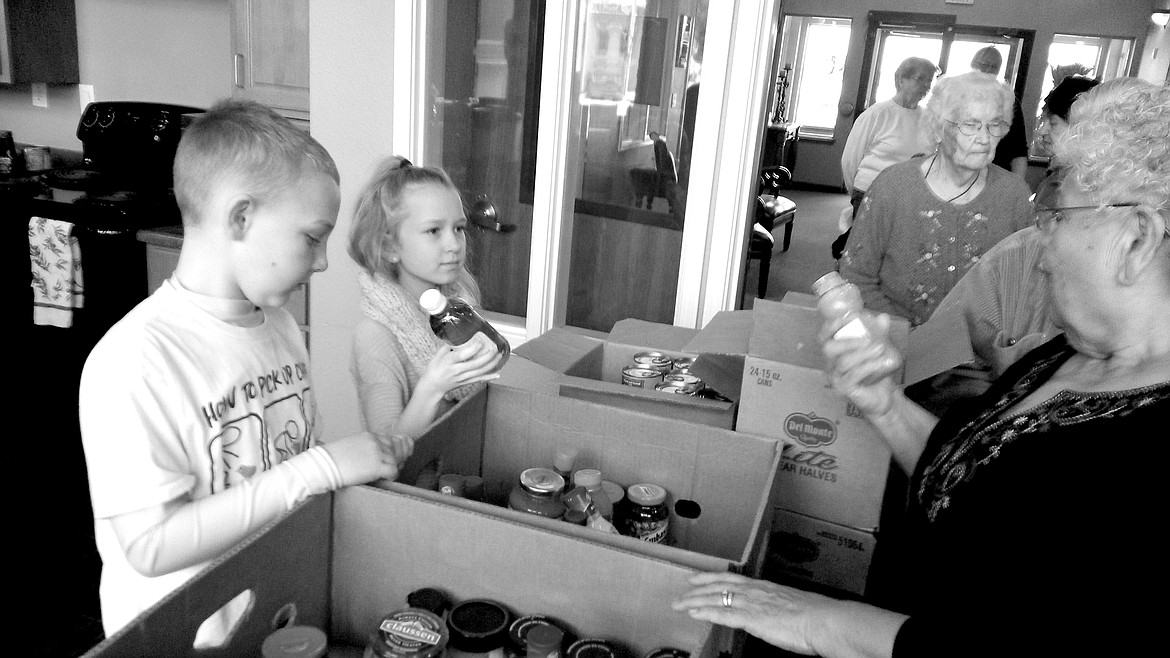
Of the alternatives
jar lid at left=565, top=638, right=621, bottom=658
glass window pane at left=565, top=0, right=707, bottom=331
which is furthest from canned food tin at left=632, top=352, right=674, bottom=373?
glass window pane at left=565, top=0, right=707, bottom=331

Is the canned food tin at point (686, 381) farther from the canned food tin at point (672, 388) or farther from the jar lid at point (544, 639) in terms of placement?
the jar lid at point (544, 639)

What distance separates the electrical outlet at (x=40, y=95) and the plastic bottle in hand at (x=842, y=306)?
4293 millimetres

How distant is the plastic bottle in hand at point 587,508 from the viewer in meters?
1.12

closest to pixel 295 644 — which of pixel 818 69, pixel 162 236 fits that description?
pixel 162 236

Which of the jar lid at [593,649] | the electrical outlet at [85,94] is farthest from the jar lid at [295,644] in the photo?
the electrical outlet at [85,94]

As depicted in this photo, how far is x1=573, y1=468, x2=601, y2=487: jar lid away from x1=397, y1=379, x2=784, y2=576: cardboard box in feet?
0.38

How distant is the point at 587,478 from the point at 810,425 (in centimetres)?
36

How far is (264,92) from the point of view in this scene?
309cm

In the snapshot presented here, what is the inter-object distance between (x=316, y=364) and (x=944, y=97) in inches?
88.6

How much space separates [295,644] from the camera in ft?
2.68

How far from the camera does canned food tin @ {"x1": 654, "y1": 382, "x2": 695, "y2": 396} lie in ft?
4.79

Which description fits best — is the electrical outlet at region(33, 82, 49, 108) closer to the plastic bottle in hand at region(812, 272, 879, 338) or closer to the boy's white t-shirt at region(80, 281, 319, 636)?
the boy's white t-shirt at region(80, 281, 319, 636)

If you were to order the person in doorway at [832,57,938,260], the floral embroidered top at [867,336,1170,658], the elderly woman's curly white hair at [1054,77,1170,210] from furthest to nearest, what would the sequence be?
the person in doorway at [832,57,938,260]
the elderly woman's curly white hair at [1054,77,1170,210]
the floral embroidered top at [867,336,1170,658]

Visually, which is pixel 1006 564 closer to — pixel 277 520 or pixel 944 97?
pixel 277 520
